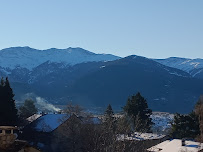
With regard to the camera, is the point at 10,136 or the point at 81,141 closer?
the point at 10,136

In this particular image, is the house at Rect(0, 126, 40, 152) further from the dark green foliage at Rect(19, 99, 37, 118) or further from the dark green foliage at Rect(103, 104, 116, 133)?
the dark green foliage at Rect(19, 99, 37, 118)

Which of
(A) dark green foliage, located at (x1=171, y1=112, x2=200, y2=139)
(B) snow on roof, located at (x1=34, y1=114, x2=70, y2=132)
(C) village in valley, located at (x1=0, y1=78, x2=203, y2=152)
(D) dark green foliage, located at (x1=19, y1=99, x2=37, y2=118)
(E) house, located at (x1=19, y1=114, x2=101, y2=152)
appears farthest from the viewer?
(D) dark green foliage, located at (x1=19, y1=99, x2=37, y2=118)

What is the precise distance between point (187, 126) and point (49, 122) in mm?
18636

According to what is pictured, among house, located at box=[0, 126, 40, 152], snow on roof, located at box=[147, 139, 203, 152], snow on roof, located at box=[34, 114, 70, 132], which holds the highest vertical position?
house, located at box=[0, 126, 40, 152]

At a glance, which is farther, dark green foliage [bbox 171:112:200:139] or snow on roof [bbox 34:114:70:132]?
dark green foliage [bbox 171:112:200:139]

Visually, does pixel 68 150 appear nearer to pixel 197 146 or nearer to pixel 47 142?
pixel 47 142

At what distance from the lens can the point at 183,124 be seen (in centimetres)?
5528

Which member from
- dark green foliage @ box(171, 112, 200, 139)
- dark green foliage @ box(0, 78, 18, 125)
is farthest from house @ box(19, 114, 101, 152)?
dark green foliage @ box(171, 112, 200, 139)

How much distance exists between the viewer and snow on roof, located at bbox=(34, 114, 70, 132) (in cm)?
5018

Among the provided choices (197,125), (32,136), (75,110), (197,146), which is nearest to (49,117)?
(32,136)

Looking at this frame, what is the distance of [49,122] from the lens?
5269 centimetres

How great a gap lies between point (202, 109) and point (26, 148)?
3961 centimetres

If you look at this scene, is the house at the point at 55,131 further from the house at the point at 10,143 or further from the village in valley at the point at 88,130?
the house at the point at 10,143

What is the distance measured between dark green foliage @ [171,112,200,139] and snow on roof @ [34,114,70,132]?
16298mm
